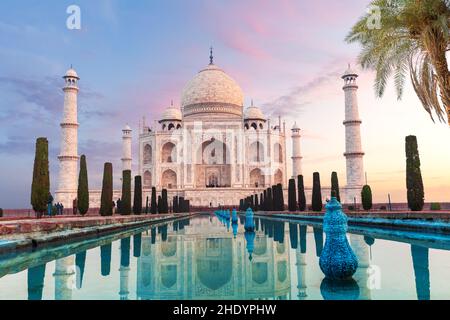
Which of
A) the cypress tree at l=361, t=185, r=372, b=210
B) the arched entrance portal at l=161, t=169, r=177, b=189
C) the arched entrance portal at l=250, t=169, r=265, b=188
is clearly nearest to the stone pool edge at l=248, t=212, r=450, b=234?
the cypress tree at l=361, t=185, r=372, b=210

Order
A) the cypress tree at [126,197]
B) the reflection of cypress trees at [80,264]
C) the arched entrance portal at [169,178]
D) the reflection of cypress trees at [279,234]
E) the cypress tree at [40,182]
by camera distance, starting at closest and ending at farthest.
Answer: the reflection of cypress trees at [80,264], the reflection of cypress trees at [279,234], the cypress tree at [40,182], the cypress tree at [126,197], the arched entrance portal at [169,178]

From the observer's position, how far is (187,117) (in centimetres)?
4069

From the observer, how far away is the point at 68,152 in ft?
94.6

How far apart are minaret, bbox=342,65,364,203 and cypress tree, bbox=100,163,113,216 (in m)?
18.4

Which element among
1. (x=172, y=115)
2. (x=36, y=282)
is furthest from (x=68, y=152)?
(x=36, y=282)

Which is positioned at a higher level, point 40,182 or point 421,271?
point 40,182

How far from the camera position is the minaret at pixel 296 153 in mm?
38094

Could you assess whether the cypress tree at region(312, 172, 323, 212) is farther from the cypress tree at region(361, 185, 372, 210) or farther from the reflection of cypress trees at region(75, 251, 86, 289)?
the reflection of cypress trees at region(75, 251, 86, 289)

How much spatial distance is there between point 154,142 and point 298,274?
119 feet

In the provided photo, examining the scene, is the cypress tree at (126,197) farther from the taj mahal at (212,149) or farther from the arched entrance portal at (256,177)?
the arched entrance portal at (256,177)

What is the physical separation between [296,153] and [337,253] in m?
36.6

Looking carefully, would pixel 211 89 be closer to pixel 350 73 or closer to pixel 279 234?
pixel 350 73

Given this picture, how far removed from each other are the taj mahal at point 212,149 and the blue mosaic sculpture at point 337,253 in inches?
1132

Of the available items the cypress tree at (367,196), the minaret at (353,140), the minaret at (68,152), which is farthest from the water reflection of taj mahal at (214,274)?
the minaret at (68,152)
